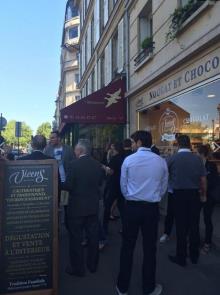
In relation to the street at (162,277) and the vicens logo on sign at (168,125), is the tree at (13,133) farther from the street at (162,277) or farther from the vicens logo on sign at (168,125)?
the street at (162,277)

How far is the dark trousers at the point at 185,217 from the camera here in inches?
240

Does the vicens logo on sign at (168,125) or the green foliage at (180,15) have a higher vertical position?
the green foliage at (180,15)

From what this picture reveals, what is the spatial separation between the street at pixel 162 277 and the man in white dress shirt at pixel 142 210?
0.83 feet

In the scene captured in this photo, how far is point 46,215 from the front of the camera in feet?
16.1

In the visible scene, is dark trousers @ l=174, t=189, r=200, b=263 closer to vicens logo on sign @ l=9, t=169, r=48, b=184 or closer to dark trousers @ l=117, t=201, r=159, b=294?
dark trousers @ l=117, t=201, r=159, b=294

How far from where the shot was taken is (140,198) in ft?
16.1

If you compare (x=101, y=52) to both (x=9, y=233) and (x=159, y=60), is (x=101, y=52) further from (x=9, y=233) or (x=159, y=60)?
(x=9, y=233)

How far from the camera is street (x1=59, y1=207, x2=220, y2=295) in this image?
5.12 metres

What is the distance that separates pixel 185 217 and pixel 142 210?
145cm

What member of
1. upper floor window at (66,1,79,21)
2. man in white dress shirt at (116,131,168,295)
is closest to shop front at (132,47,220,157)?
man in white dress shirt at (116,131,168,295)

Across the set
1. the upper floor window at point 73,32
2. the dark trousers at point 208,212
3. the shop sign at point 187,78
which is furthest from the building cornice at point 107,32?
the upper floor window at point 73,32

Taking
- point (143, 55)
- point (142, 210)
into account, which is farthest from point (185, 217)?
point (143, 55)

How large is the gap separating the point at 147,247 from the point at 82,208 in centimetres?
117

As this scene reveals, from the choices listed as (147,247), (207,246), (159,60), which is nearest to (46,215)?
(147,247)
